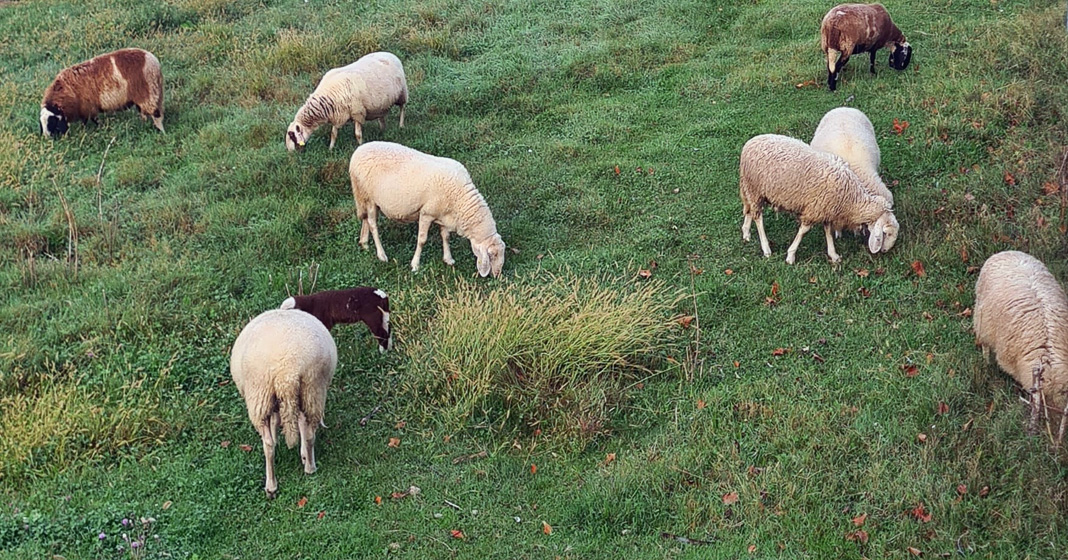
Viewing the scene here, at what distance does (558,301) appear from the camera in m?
8.18

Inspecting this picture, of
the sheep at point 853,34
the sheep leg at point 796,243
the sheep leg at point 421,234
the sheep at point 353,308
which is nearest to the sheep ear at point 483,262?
the sheep leg at point 421,234

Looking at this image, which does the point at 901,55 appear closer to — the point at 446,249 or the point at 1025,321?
the point at 1025,321

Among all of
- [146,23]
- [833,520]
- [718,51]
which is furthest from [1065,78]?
[146,23]

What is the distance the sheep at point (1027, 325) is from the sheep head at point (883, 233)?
119 centimetres

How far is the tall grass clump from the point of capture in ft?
23.6

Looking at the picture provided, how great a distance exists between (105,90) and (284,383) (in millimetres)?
8178

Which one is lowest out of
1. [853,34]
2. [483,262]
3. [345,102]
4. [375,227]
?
[483,262]

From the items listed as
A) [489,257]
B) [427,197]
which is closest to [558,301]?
[489,257]

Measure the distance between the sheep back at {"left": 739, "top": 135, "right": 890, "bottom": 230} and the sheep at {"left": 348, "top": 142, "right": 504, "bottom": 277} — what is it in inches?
107

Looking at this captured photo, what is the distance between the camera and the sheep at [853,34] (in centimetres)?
1254

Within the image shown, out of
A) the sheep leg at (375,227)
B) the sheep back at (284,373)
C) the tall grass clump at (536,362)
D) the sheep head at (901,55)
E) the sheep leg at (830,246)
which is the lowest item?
the sheep leg at (830,246)

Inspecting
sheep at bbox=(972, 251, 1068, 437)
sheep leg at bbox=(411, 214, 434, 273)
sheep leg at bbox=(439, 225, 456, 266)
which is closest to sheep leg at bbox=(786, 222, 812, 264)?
sheep at bbox=(972, 251, 1068, 437)

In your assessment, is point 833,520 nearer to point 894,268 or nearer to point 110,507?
point 894,268

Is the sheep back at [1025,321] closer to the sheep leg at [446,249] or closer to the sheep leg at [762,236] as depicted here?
the sheep leg at [762,236]
